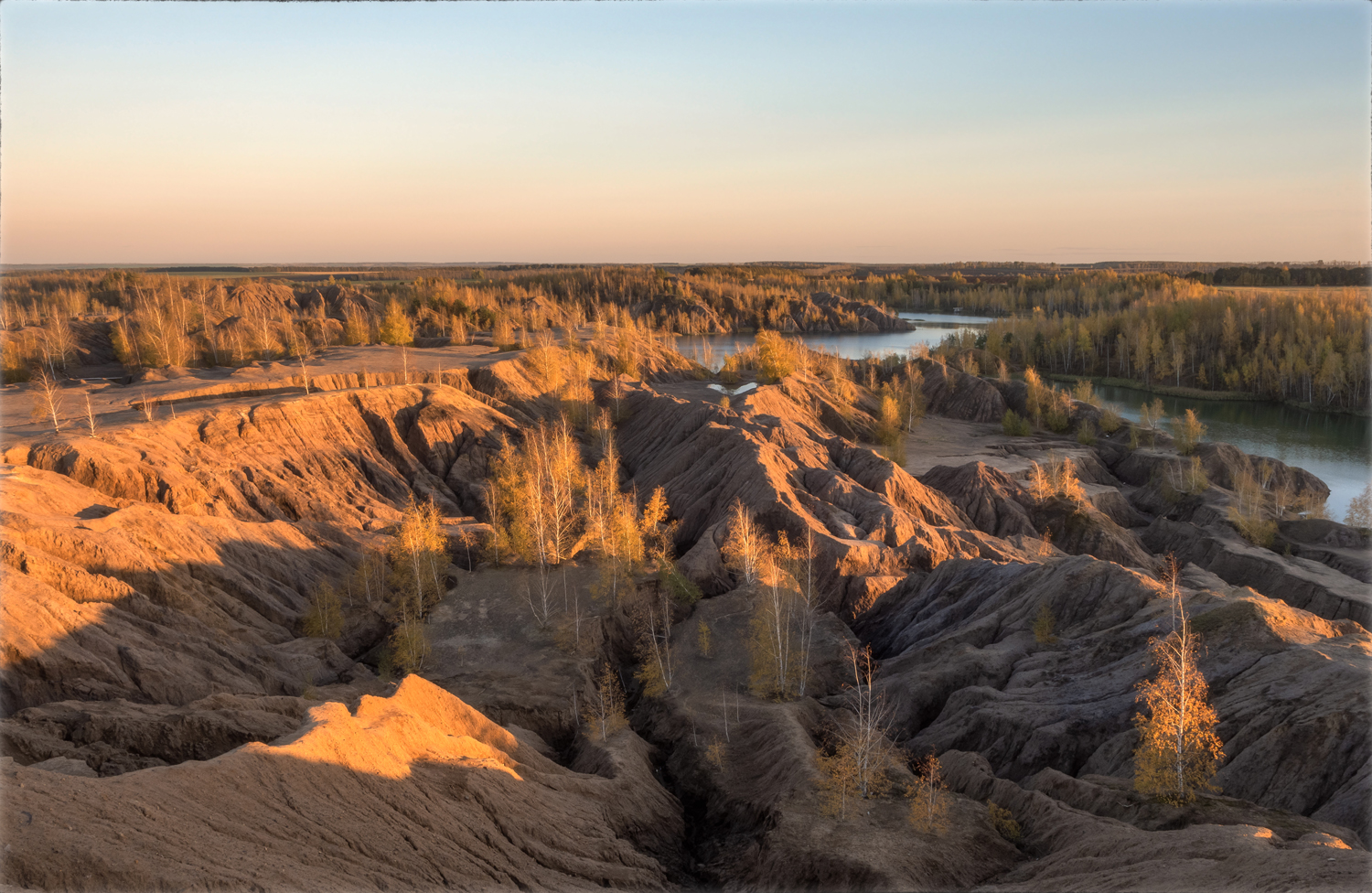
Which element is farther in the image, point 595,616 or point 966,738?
point 595,616

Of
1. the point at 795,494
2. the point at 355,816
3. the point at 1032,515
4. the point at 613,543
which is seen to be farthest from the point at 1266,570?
the point at 355,816

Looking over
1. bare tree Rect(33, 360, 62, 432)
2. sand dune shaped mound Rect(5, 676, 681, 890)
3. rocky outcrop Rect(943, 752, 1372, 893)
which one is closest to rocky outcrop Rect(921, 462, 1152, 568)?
rocky outcrop Rect(943, 752, 1372, 893)

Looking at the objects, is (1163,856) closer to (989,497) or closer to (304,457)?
(989,497)

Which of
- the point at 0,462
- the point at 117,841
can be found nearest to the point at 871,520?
the point at 117,841

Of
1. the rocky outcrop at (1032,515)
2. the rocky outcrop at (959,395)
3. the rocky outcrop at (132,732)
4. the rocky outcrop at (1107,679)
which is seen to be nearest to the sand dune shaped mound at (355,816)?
the rocky outcrop at (132,732)

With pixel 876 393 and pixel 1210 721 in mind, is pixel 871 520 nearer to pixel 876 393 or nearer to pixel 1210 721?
pixel 1210 721

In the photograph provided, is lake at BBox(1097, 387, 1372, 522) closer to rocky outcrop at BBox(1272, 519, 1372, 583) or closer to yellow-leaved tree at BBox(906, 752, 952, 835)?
rocky outcrop at BBox(1272, 519, 1372, 583)
